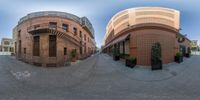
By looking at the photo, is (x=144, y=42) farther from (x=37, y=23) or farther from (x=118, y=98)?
(x=37, y=23)

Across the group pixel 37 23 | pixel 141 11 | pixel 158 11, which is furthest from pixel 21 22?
pixel 158 11

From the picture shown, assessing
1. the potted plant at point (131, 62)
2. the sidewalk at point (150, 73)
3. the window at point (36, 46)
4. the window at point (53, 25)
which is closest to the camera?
the sidewalk at point (150, 73)

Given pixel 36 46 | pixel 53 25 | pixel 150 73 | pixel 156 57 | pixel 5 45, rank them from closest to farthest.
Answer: pixel 150 73
pixel 156 57
pixel 36 46
pixel 53 25
pixel 5 45

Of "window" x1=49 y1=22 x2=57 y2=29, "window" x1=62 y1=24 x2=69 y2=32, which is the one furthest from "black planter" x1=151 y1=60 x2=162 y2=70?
"window" x1=49 y1=22 x2=57 y2=29

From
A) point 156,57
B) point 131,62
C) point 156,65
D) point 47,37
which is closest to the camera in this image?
point 156,65

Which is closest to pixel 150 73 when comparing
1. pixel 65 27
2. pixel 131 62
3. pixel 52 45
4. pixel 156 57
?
pixel 156 57

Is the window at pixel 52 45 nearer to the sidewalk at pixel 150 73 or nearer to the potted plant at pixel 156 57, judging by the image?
the sidewalk at pixel 150 73

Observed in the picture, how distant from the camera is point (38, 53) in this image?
15.6 m

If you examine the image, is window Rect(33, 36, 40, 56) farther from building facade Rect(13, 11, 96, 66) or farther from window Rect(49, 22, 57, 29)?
window Rect(49, 22, 57, 29)

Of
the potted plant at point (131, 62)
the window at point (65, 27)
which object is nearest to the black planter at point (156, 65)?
the potted plant at point (131, 62)

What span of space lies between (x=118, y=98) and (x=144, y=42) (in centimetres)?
881

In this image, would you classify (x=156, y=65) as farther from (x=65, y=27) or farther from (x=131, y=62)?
(x=65, y=27)

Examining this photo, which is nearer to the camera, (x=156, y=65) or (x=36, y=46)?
(x=156, y=65)

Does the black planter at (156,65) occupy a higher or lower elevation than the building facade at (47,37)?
lower
